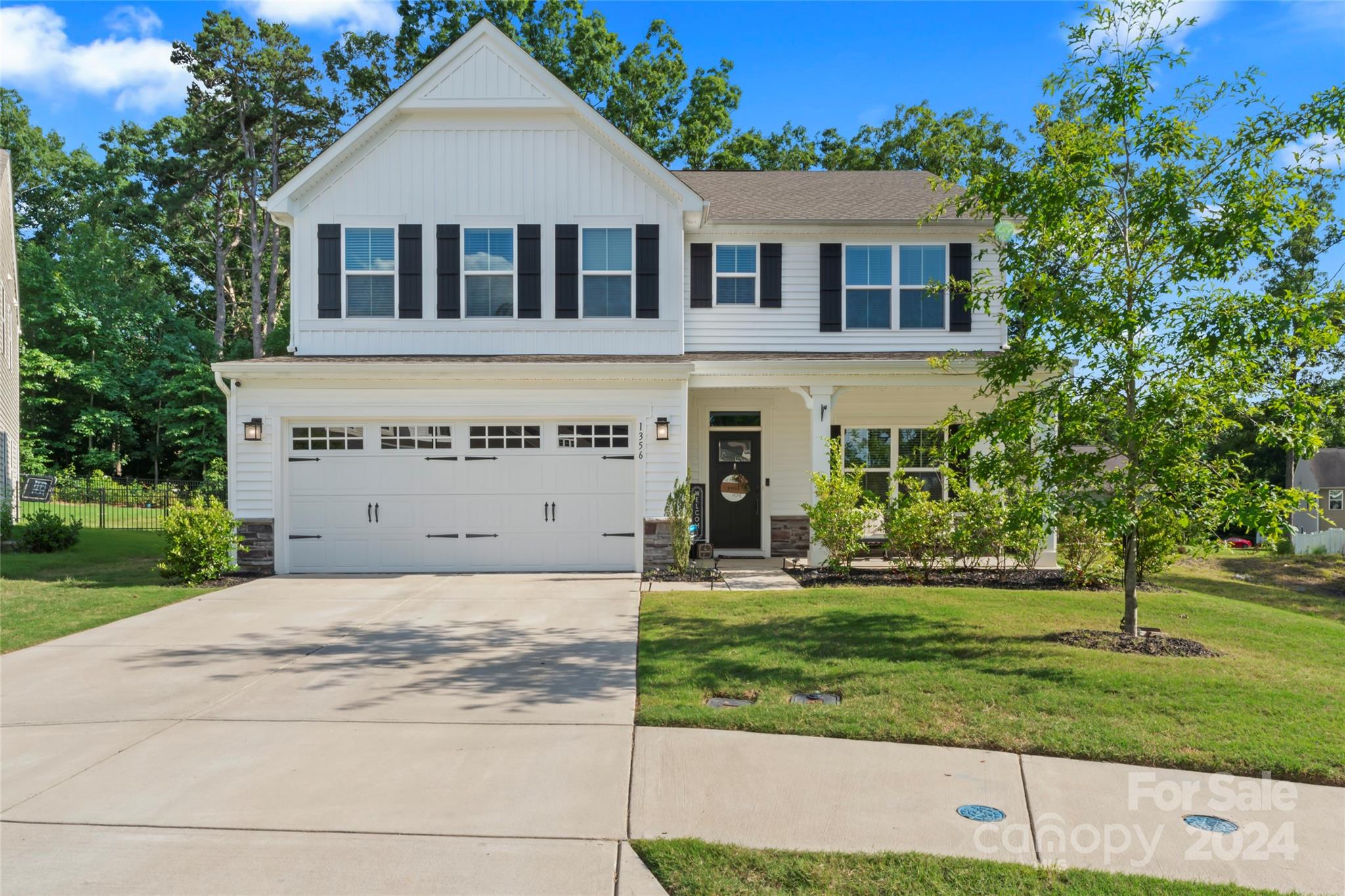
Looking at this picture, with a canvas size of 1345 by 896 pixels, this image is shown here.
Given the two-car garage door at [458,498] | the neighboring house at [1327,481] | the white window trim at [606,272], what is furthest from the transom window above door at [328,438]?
the neighboring house at [1327,481]

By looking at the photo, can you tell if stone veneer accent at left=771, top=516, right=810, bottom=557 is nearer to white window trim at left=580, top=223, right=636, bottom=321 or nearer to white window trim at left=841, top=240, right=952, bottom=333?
white window trim at left=841, top=240, right=952, bottom=333

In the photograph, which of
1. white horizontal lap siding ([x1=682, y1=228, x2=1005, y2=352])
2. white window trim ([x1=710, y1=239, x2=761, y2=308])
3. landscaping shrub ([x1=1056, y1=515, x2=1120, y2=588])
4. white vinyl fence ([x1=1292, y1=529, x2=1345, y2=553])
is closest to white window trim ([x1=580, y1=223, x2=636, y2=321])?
white horizontal lap siding ([x1=682, y1=228, x2=1005, y2=352])

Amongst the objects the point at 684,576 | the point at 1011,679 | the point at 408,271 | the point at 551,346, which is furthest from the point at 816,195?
→ the point at 1011,679

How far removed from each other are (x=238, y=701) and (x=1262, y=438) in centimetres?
827

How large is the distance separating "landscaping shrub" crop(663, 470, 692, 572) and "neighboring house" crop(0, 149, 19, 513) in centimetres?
1465

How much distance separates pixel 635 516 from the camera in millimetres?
13211

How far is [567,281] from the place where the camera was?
549 inches

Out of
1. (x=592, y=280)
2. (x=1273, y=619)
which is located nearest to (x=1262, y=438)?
(x=1273, y=619)

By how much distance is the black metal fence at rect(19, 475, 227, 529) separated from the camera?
22547mm

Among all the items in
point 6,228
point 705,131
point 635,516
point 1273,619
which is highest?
point 705,131

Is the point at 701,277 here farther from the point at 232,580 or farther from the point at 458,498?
the point at 232,580

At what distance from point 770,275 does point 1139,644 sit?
8.86m

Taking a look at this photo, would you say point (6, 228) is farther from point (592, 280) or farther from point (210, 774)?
point (210, 774)

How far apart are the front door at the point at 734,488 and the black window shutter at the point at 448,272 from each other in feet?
16.3
